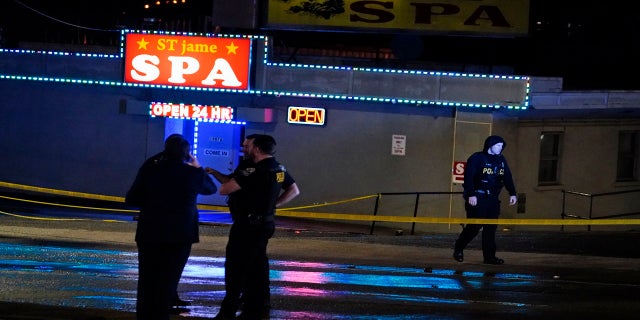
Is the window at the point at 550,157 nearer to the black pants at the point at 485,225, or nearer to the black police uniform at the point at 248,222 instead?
the black pants at the point at 485,225

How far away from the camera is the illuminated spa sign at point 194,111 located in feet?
75.6

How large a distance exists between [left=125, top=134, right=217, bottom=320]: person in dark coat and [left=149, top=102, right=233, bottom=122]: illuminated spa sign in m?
14.8

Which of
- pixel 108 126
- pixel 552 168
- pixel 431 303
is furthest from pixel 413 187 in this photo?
pixel 431 303

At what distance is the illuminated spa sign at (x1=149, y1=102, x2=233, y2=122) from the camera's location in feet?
75.6

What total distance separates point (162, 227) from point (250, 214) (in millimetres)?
1308

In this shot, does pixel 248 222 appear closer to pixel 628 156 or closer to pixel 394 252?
pixel 394 252

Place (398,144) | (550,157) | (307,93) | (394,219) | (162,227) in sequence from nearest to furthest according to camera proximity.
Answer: (162,227), (394,219), (307,93), (398,144), (550,157)

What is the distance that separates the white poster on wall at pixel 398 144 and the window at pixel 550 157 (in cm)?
336

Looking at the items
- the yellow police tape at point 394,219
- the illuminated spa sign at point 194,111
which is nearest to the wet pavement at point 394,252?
the yellow police tape at point 394,219

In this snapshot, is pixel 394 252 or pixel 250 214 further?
pixel 394 252

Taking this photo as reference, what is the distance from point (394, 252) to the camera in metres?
16.4

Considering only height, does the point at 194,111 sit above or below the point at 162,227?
above

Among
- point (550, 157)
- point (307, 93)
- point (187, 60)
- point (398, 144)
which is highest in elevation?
point (187, 60)

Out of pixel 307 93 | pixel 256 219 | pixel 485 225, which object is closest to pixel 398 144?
pixel 307 93
